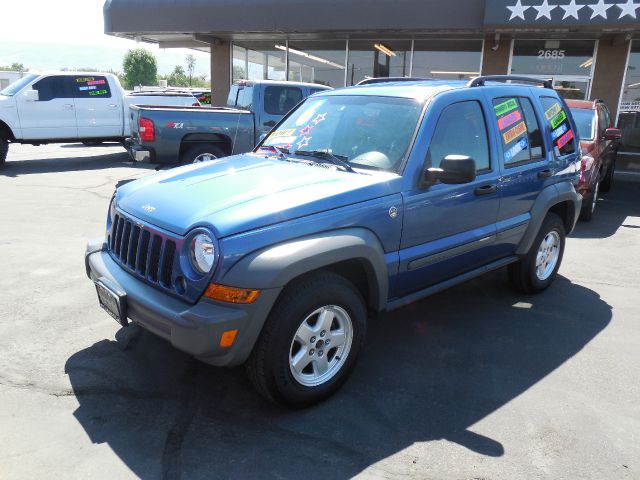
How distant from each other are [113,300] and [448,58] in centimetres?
1361

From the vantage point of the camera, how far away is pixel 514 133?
4301mm

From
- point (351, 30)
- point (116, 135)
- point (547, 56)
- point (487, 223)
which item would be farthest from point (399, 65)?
point (487, 223)

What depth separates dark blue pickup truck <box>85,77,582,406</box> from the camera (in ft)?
8.86

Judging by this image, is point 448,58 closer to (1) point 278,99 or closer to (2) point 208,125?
(1) point 278,99

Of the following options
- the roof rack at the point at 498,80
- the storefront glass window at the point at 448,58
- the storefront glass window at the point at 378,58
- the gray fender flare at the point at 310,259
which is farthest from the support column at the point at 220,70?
the gray fender flare at the point at 310,259

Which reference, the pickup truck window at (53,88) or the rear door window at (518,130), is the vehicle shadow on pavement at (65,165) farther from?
the rear door window at (518,130)

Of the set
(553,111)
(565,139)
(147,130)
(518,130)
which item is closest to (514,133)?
(518,130)

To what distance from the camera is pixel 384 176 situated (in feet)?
11.0

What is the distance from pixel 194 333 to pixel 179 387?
881 mm

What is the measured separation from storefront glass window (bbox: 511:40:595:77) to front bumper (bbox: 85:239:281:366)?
44.7ft

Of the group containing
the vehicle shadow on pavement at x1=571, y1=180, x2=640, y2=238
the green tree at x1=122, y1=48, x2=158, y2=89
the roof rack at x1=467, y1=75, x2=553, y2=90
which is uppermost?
the green tree at x1=122, y1=48, x2=158, y2=89

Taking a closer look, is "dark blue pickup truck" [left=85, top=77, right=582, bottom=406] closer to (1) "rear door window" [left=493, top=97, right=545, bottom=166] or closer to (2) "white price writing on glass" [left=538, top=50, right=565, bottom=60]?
(1) "rear door window" [left=493, top=97, right=545, bottom=166]

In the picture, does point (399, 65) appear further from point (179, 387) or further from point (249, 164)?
point (179, 387)

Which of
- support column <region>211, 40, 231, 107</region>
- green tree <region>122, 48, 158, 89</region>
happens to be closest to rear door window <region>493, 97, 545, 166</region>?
support column <region>211, 40, 231, 107</region>
